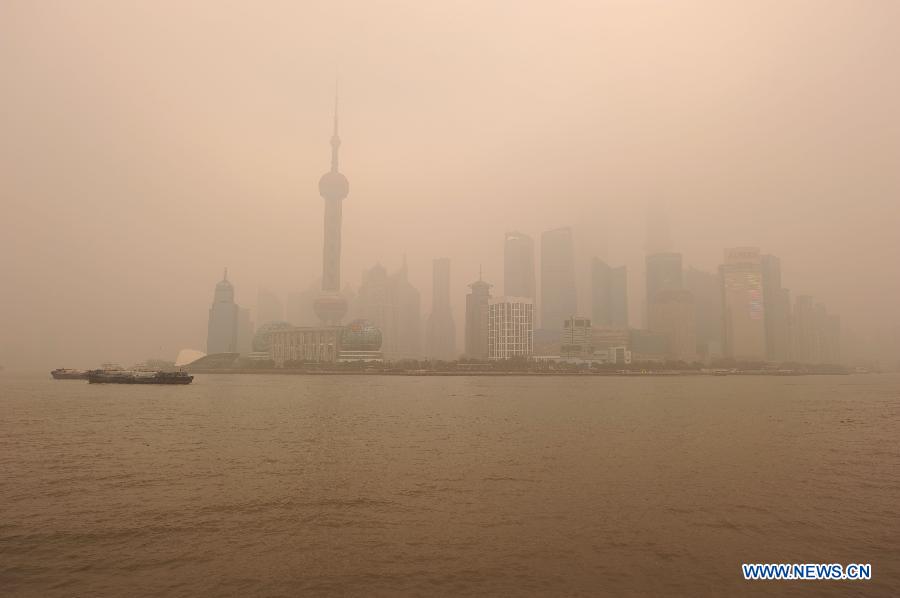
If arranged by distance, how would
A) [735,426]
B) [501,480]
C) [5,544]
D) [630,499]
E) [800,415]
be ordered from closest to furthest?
[5,544] → [630,499] → [501,480] → [735,426] → [800,415]

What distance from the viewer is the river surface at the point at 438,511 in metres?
20.3

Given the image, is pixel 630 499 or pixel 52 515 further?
pixel 630 499

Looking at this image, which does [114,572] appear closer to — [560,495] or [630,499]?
[560,495]

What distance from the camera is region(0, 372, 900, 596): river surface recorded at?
20297 mm

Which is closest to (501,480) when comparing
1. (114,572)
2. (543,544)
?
(543,544)

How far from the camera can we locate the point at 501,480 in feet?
118

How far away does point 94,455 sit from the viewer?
44344 millimetres

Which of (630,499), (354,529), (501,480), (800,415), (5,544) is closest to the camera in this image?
(5,544)

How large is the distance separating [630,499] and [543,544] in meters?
9.46

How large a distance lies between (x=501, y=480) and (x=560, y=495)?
16.1 ft

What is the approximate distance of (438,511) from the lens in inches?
1136

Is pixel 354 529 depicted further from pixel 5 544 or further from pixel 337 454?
pixel 337 454

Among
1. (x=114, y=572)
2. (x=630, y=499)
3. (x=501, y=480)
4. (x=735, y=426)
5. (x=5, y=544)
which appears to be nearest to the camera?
(x=114, y=572)

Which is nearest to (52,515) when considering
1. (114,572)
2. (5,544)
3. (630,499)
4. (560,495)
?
(5,544)
